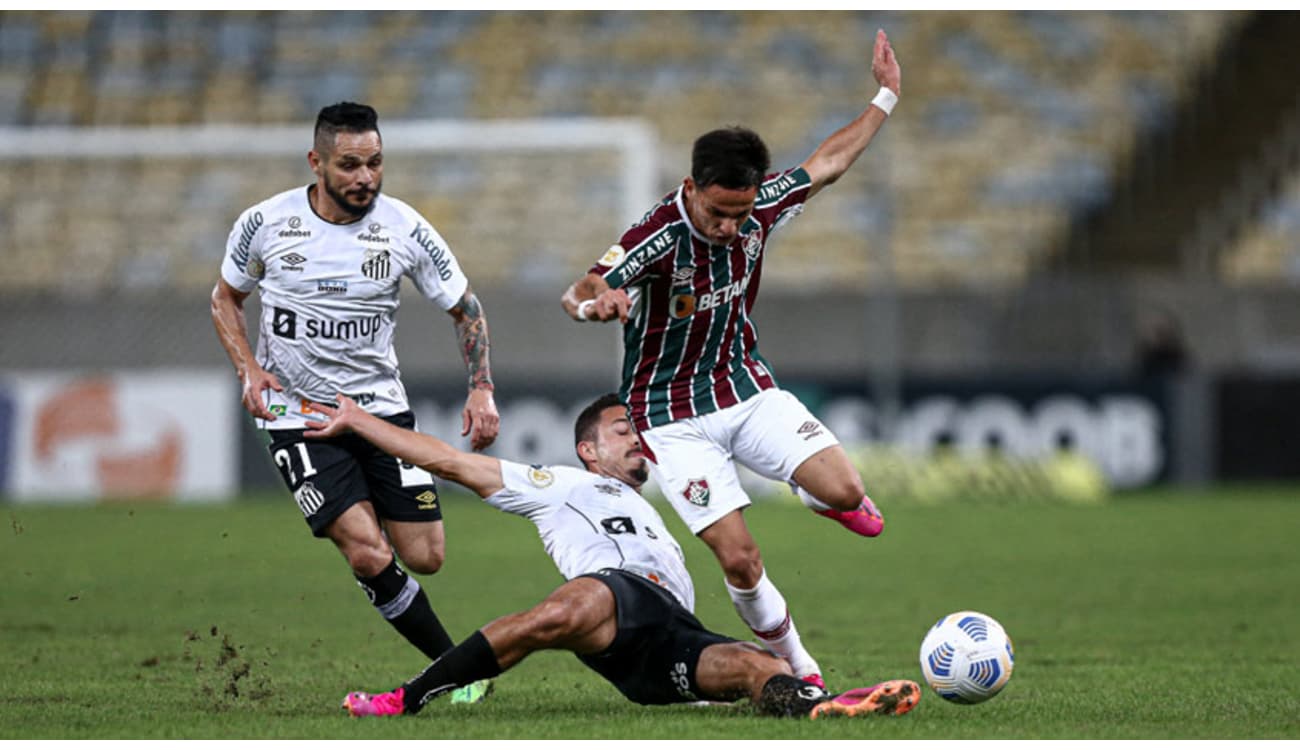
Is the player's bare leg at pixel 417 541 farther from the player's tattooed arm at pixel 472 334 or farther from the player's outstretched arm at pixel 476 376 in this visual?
the player's tattooed arm at pixel 472 334

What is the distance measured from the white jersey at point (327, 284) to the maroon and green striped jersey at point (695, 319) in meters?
0.96

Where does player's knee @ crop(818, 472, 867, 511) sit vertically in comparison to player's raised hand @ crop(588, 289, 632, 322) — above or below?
below

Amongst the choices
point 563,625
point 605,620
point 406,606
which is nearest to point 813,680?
point 605,620

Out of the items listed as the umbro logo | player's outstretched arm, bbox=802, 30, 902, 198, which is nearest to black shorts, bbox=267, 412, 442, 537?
the umbro logo

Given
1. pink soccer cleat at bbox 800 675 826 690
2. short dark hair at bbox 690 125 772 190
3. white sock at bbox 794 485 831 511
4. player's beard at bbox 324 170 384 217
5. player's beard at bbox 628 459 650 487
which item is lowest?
pink soccer cleat at bbox 800 675 826 690

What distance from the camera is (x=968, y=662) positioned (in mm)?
6707

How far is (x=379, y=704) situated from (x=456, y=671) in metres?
0.33

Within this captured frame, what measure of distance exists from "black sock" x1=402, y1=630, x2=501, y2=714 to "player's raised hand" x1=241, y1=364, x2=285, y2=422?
4.98 ft

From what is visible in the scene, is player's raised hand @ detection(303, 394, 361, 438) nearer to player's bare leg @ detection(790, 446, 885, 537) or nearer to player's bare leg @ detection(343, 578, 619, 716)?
player's bare leg @ detection(343, 578, 619, 716)

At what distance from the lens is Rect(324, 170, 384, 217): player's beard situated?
7.60 meters

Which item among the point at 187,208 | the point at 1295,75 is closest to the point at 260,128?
the point at 187,208

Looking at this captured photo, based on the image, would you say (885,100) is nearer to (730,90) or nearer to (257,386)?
(257,386)

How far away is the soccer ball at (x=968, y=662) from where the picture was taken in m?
6.70
